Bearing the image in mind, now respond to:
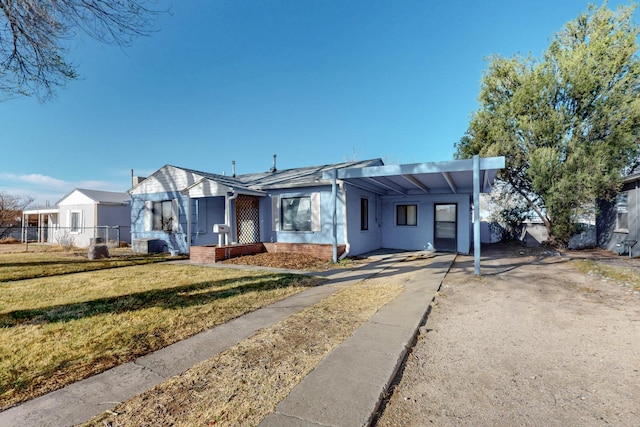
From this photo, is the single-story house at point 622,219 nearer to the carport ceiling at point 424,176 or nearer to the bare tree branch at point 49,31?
the carport ceiling at point 424,176

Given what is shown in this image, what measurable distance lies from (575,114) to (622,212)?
4455mm

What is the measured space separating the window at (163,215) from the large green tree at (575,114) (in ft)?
47.7

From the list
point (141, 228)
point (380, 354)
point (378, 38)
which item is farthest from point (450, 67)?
point (141, 228)

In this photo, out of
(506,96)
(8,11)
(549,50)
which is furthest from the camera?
(506,96)

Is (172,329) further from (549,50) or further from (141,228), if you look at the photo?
(549,50)

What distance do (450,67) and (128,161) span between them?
20.0m

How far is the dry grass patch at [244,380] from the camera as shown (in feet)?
6.75

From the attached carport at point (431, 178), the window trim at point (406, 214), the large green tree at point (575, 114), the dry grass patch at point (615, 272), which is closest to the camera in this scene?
the dry grass patch at point (615, 272)

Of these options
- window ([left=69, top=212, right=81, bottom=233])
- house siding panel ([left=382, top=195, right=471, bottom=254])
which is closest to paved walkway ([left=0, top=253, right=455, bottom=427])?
house siding panel ([left=382, top=195, right=471, bottom=254])

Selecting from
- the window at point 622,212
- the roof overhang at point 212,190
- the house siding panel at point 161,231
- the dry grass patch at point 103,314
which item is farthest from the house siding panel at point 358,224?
the window at point 622,212

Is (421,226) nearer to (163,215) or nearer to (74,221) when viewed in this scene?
(163,215)

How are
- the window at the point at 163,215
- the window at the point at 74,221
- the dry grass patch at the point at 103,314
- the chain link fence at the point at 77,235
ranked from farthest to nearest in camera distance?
the window at the point at 74,221 < the chain link fence at the point at 77,235 < the window at the point at 163,215 < the dry grass patch at the point at 103,314

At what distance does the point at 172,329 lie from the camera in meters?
3.77

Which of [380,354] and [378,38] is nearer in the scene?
[380,354]
